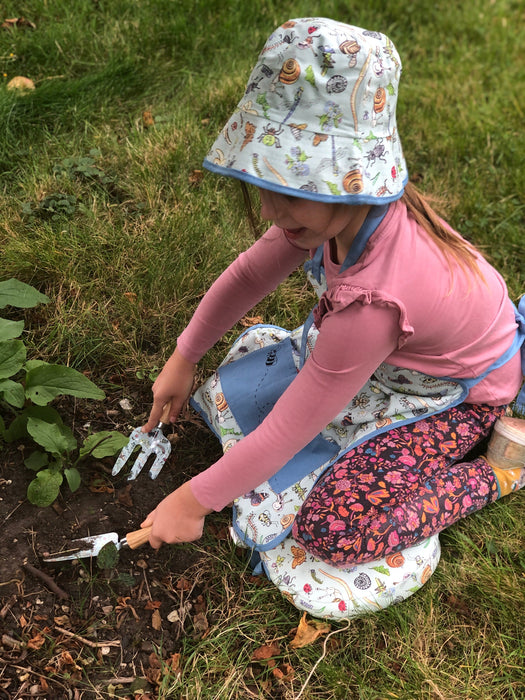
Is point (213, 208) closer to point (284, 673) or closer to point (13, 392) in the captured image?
point (13, 392)

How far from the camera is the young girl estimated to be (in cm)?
117

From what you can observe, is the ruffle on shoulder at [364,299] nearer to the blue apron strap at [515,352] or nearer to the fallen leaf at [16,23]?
the blue apron strap at [515,352]

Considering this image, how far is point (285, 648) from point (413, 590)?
0.34 metres

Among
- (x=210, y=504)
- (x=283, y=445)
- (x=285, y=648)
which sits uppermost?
(x=283, y=445)

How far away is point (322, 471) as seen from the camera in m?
1.75

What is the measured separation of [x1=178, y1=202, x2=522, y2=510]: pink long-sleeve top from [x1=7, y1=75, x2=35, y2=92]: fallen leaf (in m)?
1.36

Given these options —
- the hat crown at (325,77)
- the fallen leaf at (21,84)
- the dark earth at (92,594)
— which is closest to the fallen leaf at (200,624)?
the dark earth at (92,594)

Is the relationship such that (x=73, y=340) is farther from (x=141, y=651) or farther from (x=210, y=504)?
(x=141, y=651)

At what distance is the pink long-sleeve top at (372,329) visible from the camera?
137cm

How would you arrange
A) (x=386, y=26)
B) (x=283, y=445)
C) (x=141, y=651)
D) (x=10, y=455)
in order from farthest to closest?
(x=386, y=26) → (x=10, y=455) → (x=141, y=651) → (x=283, y=445)

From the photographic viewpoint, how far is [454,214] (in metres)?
2.71

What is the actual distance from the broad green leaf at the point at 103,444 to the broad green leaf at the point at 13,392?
0.20m

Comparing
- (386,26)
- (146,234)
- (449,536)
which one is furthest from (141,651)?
(386,26)

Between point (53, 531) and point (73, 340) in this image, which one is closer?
point (53, 531)
